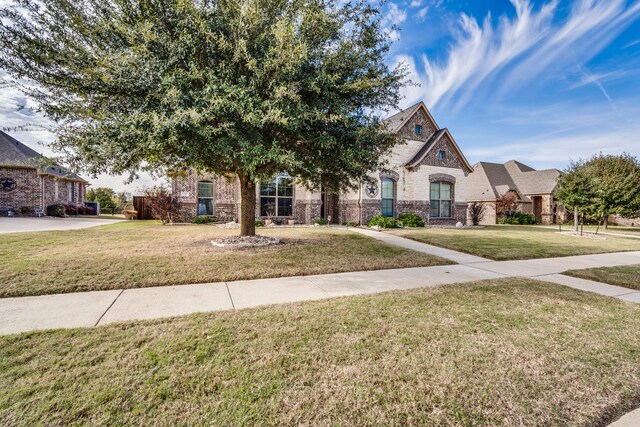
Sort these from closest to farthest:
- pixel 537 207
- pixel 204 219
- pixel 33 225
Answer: pixel 33 225 < pixel 204 219 < pixel 537 207

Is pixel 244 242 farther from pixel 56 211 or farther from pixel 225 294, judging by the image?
pixel 56 211

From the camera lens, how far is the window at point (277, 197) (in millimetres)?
16172

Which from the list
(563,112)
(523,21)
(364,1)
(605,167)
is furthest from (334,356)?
(605,167)

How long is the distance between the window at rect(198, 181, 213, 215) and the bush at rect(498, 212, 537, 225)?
930 inches

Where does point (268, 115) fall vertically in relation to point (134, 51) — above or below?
below

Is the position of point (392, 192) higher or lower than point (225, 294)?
higher

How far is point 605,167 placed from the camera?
20.8 meters

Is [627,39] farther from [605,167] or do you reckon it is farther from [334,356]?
[334,356]

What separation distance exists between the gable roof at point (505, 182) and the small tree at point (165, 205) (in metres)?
24.8

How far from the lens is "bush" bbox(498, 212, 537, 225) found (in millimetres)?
24109

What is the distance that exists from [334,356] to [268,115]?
14.0 ft

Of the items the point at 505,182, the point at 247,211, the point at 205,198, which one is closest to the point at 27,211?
the point at 205,198

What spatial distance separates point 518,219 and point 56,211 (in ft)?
116

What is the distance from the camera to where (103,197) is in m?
32.1
